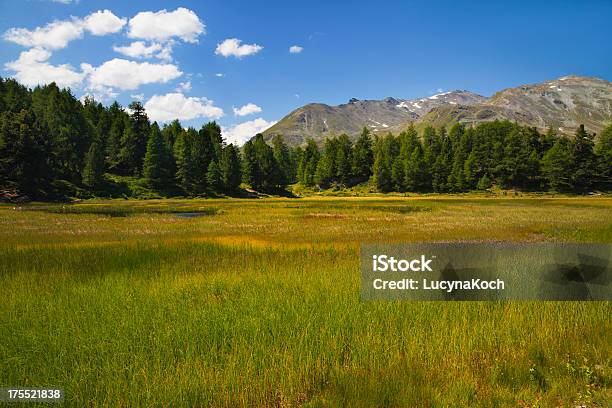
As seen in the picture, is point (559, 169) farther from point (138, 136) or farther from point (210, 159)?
point (138, 136)

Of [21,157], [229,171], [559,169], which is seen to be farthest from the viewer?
[229,171]

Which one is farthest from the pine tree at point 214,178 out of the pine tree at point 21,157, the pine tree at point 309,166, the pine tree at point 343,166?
the pine tree at point 343,166

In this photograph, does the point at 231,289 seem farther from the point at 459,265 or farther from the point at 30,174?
the point at 30,174

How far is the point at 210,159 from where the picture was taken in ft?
348

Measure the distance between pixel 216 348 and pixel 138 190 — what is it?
85.5 meters

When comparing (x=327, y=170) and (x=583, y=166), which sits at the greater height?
(x=327, y=170)

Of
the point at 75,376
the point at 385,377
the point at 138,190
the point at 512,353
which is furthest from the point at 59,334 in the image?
the point at 138,190

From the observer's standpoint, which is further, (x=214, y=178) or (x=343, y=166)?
(x=343, y=166)

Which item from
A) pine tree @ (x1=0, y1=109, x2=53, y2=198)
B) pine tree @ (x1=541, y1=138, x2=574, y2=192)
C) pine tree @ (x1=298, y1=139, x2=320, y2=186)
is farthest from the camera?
pine tree @ (x1=298, y1=139, x2=320, y2=186)

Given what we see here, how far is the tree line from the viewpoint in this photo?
67812 mm

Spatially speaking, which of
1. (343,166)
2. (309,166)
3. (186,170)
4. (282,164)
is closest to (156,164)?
(186,170)

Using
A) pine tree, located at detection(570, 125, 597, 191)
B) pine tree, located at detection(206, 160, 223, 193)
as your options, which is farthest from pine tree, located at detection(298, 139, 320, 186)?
pine tree, located at detection(570, 125, 597, 191)

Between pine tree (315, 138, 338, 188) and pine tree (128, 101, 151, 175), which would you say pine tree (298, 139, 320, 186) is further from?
pine tree (128, 101, 151, 175)

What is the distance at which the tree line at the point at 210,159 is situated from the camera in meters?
67.8
